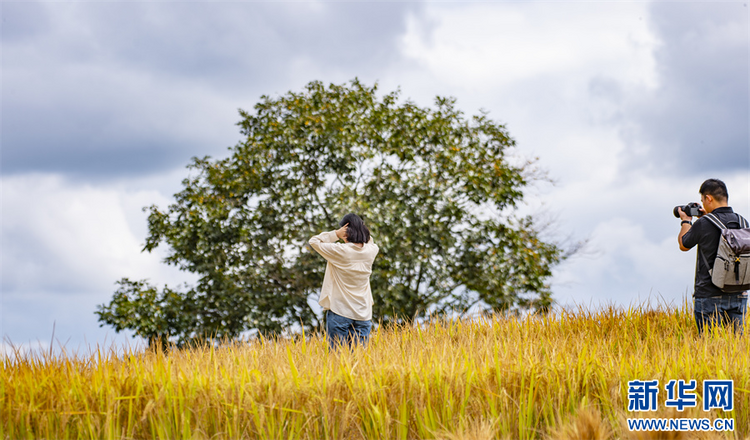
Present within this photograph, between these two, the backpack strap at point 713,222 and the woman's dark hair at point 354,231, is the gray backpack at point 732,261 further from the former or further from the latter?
the woman's dark hair at point 354,231

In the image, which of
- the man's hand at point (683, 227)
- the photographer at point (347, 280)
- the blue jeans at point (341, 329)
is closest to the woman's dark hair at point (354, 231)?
the photographer at point (347, 280)

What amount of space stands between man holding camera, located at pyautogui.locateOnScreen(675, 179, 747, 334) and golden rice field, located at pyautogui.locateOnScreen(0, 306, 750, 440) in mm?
1325

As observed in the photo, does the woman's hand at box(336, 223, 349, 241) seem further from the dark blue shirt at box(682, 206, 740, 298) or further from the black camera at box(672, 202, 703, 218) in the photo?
the black camera at box(672, 202, 703, 218)

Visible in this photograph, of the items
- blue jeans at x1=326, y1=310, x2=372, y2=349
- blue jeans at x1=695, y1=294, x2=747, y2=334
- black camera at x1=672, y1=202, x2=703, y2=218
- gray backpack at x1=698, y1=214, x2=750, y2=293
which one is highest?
black camera at x1=672, y1=202, x2=703, y2=218

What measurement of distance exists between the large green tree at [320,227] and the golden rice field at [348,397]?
692 centimetres

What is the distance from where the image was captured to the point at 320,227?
469 inches

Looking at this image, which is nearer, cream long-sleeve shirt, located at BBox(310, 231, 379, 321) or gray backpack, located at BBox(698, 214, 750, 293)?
gray backpack, located at BBox(698, 214, 750, 293)

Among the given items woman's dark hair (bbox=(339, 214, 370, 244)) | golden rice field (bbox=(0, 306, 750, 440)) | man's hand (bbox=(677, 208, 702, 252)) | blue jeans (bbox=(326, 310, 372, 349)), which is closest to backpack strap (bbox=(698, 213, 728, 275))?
man's hand (bbox=(677, 208, 702, 252))

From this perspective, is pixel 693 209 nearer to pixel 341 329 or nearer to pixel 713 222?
pixel 713 222

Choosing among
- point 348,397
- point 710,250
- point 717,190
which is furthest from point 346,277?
point 717,190

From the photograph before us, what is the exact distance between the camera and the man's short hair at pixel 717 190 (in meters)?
6.37

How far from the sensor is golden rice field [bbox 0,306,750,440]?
423 centimetres

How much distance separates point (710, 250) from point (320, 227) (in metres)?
7.38

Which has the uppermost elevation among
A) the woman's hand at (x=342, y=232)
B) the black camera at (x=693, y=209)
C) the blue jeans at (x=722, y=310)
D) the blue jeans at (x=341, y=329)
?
the black camera at (x=693, y=209)
